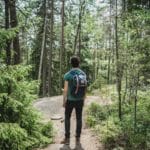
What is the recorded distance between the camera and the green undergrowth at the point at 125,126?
365 inches

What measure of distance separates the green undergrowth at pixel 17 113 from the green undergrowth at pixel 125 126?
1631mm

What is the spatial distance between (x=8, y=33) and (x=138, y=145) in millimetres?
4106

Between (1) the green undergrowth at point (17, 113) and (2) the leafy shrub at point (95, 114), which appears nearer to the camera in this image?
(1) the green undergrowth at point (17, 113)

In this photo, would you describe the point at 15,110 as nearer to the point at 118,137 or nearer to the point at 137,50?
the point at 118,137

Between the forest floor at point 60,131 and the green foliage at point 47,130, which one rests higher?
the green foliage at point 47,130

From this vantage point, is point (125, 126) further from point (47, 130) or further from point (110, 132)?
point (47, 130)

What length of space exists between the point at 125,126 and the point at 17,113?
320 centimetres

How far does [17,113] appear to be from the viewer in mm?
8609

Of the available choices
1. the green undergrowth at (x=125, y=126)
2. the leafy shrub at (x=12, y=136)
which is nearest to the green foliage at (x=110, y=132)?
the green undergrowth at (x=125, y=126)

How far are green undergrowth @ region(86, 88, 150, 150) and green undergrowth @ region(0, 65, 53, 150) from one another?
1.63 metres

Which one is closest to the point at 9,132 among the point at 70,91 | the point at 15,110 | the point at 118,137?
the point at 15,110

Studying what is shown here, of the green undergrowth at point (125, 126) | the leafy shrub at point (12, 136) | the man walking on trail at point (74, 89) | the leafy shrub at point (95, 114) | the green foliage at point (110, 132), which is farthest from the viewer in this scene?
the leafy shrub at point (95, 114)

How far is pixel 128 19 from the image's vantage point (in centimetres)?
1061

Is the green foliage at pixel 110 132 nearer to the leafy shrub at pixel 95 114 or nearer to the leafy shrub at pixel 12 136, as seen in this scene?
the leafy shrub at pixel 95 114
